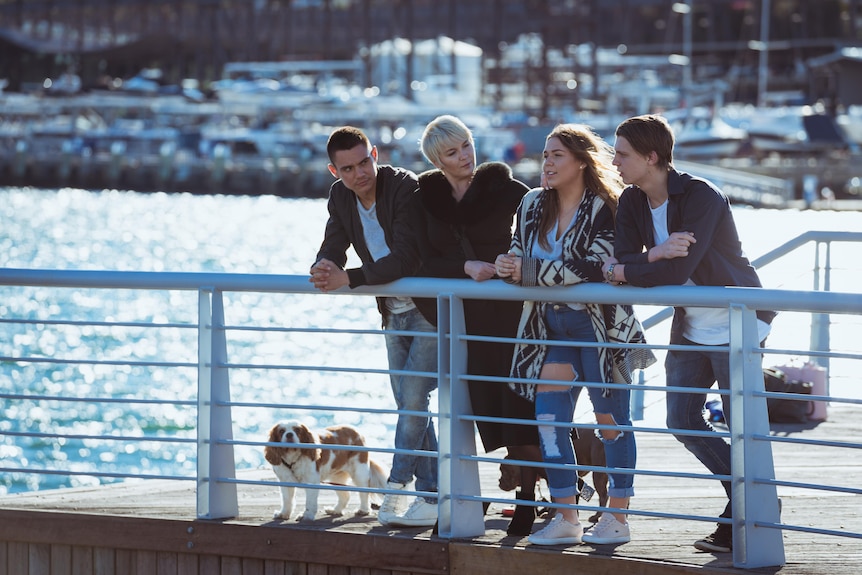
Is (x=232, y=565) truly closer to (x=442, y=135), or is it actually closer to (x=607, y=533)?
(x=607, y=533)

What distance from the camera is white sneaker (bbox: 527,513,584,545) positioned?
16.1 ft

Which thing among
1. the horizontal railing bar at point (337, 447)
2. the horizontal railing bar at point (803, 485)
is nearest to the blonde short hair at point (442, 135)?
the horizontal railing bar at point (337, 447)

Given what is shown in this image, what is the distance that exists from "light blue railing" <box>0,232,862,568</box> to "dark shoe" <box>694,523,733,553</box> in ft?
0.74

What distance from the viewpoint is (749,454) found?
Result: 14.7 ft

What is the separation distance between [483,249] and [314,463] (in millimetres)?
1087

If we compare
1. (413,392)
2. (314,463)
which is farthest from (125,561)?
(413,392)

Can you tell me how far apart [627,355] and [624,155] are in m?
0.72

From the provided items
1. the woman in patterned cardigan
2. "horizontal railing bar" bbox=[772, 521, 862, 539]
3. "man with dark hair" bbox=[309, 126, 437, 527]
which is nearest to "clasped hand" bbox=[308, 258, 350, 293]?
"man with dark hair" bbox=[309, 126, 437, 527]

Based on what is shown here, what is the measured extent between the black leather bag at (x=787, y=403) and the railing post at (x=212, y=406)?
131 inches

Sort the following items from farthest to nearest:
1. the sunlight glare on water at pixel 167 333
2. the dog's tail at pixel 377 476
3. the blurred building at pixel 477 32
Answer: the blurred building at pixel 477 32 < the sunlight glare on water at pixel 167 333 < the dog's tail at pixel 377 476

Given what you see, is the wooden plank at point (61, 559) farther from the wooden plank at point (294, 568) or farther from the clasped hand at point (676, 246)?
the clasped hand at point (676, 246)

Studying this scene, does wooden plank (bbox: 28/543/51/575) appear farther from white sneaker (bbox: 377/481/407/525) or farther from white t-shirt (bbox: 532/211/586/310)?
white t-shirt (bbox: 532/211/586/310)

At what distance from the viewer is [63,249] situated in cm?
5038

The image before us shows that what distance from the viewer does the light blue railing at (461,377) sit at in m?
4.46
